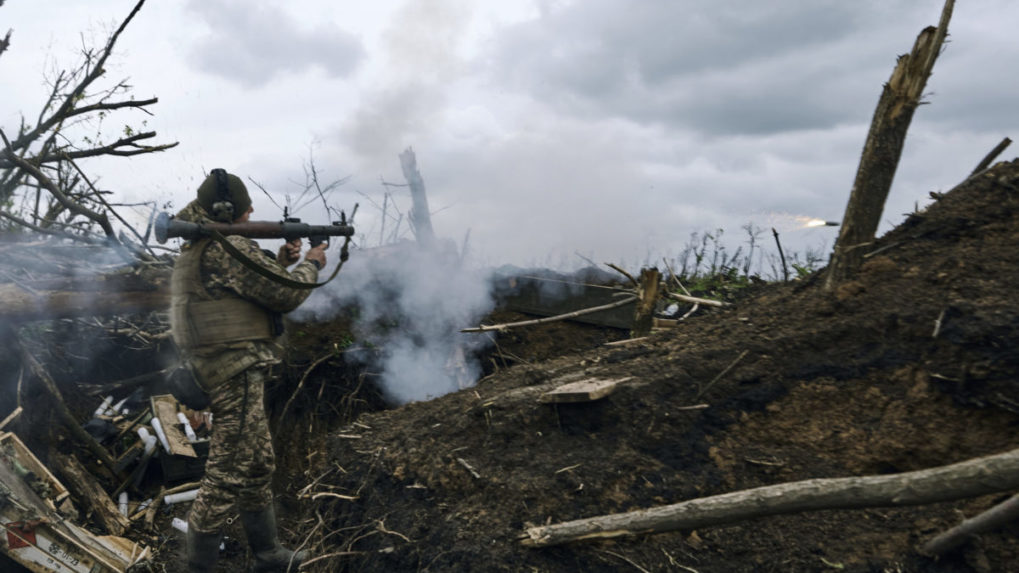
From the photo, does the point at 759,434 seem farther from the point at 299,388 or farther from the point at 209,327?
the point at 299,388

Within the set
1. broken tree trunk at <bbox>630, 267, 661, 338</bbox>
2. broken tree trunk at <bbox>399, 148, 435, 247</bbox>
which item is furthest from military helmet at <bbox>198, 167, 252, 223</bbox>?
broken tree trunk at <bbox>399, 148, 435, 247</bbox>

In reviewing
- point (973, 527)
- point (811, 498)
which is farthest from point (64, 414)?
point (973, 527)

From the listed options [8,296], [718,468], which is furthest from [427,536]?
[8,296]

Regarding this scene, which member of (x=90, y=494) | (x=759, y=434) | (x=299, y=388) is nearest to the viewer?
(x=759, y=434)

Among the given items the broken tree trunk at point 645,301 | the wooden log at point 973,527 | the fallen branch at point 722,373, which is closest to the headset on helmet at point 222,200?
the broken tree trunk at point 645,301

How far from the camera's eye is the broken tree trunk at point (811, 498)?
193 cm

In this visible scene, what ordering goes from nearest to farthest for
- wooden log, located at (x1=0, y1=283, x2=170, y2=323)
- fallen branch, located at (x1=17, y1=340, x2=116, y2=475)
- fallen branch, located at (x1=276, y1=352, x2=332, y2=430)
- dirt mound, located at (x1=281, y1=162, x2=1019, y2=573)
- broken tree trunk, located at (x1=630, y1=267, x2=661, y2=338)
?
dirt mound, located at (x1=281, y1=162, x2=1019, y2=573) < broken tree trunk, located at (x1=630, y1=267, x2=661, y2=338) < wooden log, located at (x1=0, y1=283, x2=170, y2=323) < fallen branch, located at (x1=17, y1=340, x2=116, y2=475) < fallen branch, located at (x1=276, y1=352, x2=332, y2=430)

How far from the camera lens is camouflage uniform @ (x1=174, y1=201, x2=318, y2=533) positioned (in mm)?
3953

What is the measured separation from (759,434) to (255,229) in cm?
335

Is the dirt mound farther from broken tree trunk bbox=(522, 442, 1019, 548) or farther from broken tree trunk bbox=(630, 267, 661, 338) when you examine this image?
broken tree trunk bbox=(630, 267, 661, 338)

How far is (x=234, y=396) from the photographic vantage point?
13.3 ft

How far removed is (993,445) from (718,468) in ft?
3.38

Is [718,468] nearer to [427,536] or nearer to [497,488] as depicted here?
[497,488]

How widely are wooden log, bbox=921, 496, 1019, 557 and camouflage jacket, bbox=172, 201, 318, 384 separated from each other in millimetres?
3587
